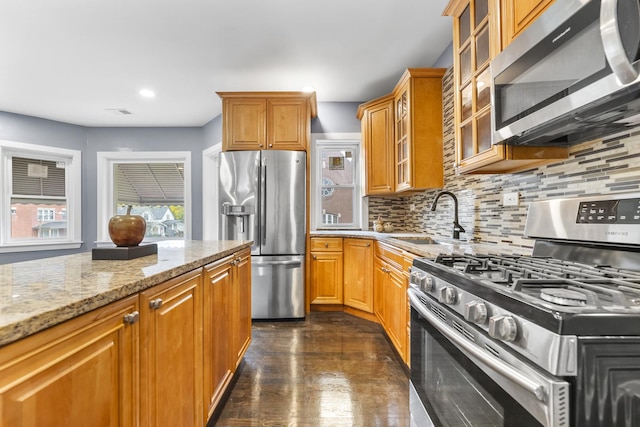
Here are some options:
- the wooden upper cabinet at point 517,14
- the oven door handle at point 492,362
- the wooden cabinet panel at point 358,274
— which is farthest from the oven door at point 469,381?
the wooden cabinet panel at point 358,274

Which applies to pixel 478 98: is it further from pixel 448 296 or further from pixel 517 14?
pixel 448 296

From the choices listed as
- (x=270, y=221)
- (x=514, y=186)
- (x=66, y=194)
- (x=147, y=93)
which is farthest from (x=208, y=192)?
(x=514, y=186)

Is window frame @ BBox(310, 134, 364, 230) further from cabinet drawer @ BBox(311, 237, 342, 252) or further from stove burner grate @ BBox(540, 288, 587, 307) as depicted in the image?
stove burner grate @ BBox(540, 288, 587, 307)

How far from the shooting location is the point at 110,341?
0.78 metres

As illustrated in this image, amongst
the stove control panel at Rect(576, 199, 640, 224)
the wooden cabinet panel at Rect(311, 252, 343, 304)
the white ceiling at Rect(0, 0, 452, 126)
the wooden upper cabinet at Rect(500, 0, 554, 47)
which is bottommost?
the wooden cabinet panel at Rect(311, 252, 343, 304)

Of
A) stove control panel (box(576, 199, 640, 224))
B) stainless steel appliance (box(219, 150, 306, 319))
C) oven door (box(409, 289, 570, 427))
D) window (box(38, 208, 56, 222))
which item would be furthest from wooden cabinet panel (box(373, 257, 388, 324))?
window (box(38, 208, 56, 222))

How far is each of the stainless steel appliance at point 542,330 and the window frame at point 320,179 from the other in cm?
263

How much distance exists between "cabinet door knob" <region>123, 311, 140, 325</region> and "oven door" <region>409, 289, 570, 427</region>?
36.3 inches

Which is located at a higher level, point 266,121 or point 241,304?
point 266,121

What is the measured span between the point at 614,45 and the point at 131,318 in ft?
5.00

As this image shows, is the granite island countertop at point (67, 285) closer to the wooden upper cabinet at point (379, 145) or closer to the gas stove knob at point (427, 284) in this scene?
the gas stove knob at point (427, 284)

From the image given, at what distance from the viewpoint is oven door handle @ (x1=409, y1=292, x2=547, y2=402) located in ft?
2.00

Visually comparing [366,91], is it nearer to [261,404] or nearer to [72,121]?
[261,404]

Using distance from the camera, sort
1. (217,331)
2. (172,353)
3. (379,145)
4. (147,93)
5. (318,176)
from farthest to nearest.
Answer: (318,176) → (147,93) → (379,145) → (217,331) → (172,353)
